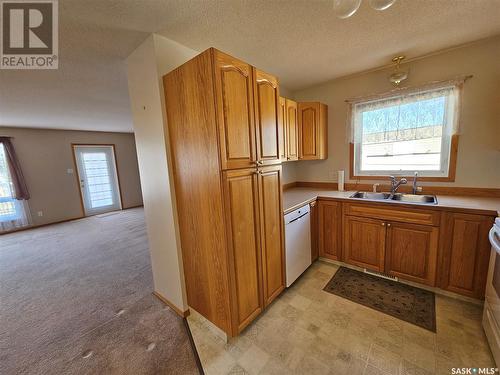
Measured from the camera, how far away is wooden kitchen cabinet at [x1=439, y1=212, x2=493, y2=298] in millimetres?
1695

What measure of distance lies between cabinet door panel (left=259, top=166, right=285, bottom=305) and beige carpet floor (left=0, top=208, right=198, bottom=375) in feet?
2.68

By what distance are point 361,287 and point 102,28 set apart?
10.6ft

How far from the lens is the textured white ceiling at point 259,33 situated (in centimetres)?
137

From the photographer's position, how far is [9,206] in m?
4.61

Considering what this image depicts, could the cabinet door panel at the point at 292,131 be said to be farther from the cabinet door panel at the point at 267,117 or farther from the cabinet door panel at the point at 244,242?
the cabinet door panel at the point at 244,242

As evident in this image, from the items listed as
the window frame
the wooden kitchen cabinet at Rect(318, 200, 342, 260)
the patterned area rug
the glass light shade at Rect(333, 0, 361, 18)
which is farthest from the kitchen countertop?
the glass light shade at Rect(333, 0, 361, 18)

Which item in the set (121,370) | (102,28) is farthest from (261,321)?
(102,28)

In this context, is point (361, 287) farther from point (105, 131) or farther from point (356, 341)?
point (105, 131)

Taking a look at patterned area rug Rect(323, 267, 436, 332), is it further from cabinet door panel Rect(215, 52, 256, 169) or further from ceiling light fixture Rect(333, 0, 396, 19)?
ceiling light fixture Rect(333, 0, 396, 19)

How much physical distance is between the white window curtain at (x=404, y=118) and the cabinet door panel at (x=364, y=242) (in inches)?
33.3

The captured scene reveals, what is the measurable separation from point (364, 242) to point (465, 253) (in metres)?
0.79

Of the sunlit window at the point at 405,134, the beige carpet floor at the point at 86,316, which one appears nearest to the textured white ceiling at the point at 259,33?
the sunlit window at the point at 405,134

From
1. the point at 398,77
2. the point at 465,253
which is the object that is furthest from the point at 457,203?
the point at 398,77
